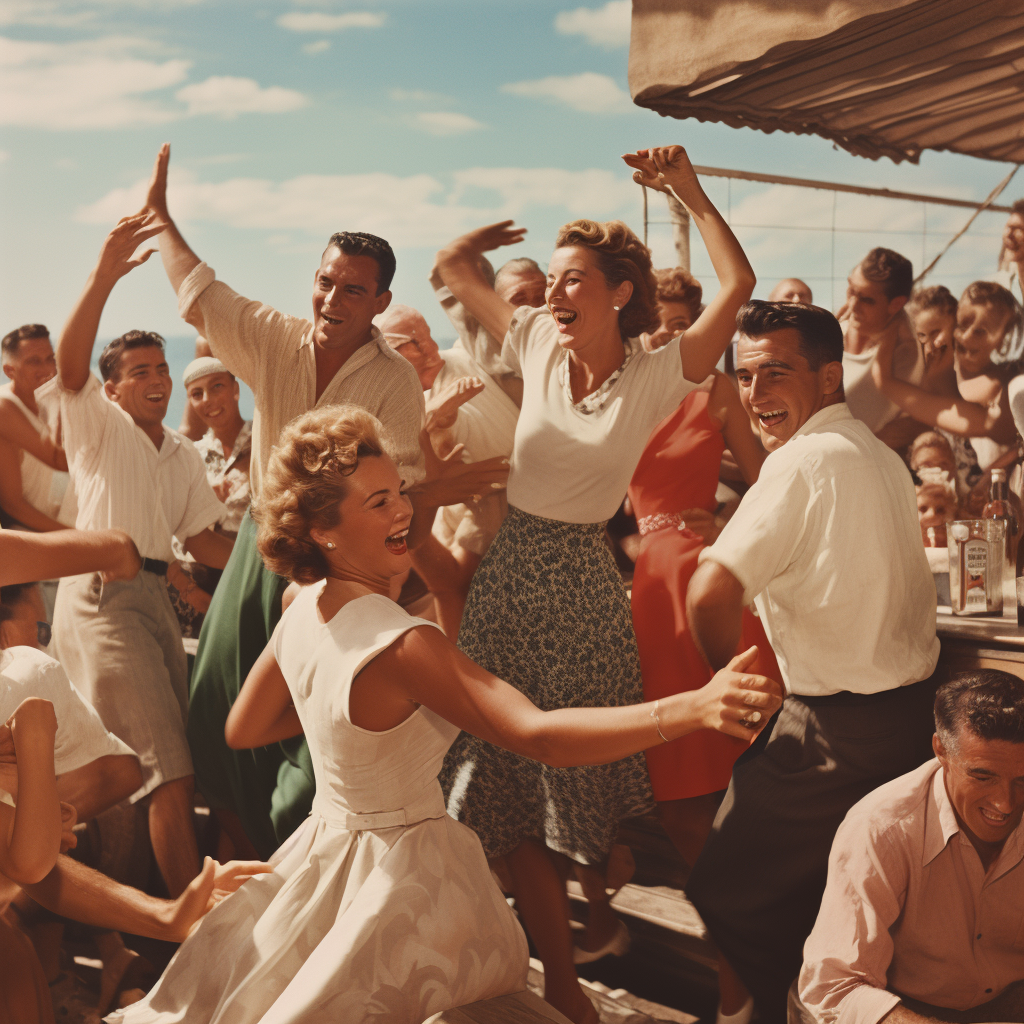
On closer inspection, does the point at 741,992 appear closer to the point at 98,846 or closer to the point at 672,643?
the point at 672,643

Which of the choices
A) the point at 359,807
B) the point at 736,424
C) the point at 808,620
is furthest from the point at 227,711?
the point at 808,620

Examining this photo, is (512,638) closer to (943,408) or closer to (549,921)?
(549,921)

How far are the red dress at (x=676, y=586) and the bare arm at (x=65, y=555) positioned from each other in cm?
161

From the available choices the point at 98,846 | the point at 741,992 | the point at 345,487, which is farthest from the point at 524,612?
the point at 98,846

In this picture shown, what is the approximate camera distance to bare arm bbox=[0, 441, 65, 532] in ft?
12.1

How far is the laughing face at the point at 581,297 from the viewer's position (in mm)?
2479

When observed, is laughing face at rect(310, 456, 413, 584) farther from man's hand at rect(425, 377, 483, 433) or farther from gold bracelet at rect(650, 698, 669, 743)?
man's hand at rect(425, 377, 483, 433)

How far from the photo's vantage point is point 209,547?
367cm

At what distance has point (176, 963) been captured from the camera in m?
2.02

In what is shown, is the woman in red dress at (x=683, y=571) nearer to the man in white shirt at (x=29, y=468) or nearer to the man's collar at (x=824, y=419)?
the man's collar at (x=824, y=419)

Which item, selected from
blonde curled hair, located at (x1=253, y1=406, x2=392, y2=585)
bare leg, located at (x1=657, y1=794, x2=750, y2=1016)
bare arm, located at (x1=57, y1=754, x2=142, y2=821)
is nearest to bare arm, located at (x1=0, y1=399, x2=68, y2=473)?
bare arm, located at (x1=57, y1=754, x2=142, y2=821)

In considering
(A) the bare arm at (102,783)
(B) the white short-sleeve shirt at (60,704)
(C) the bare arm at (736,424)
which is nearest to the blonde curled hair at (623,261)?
(C) the bare arm at (736,424)

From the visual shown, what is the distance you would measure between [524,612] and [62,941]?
2.09 m

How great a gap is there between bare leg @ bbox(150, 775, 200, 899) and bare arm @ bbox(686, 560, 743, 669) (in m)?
1.92
